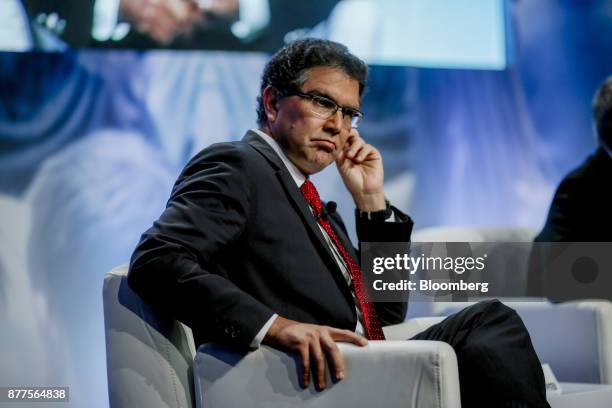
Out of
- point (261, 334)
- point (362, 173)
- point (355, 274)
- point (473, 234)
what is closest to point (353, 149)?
point (362, 173)

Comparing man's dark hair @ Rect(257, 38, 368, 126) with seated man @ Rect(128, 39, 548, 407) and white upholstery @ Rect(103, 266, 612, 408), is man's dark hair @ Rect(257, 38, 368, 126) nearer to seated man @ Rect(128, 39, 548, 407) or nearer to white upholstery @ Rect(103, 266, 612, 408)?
seated man @ Rect(128, 39, 548, 407)

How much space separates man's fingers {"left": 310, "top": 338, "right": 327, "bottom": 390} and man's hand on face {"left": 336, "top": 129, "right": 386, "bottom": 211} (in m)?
0.82

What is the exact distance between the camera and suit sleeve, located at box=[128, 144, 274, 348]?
1509 millimetres

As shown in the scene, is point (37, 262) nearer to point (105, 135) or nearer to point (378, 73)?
point (105, 135)

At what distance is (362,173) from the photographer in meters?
2.30

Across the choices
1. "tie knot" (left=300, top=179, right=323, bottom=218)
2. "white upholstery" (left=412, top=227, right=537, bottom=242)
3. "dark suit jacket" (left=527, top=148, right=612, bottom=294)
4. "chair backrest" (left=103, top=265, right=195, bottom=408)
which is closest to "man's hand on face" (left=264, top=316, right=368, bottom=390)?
"chair backrest" (left=103, top=265, right=195, bottom=408)

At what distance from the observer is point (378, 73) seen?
355 centimetres

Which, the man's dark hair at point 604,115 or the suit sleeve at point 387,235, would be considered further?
the man's dark hair at point 604,115

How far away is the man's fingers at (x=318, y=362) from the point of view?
4.76 ft

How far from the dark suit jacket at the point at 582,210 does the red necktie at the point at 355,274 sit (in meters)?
1.13

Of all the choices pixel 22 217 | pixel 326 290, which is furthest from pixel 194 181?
pixel 22 217

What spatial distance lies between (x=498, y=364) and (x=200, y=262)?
0.64 m

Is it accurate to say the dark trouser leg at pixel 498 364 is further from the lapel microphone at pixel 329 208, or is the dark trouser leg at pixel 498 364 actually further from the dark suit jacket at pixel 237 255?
the lapel microphone at pixel 329 208

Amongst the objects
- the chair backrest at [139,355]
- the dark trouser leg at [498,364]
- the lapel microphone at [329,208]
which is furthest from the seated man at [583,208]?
the chair backrest at [139,355]
